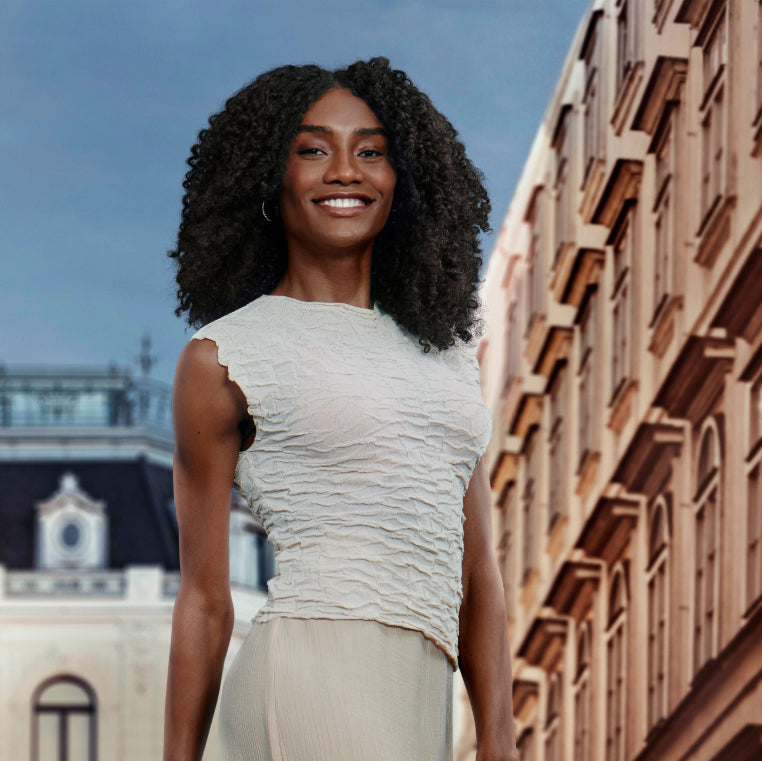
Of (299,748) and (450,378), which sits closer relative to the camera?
(299,748)

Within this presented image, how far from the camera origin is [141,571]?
34.5 m

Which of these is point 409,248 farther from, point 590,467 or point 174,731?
point 590,467

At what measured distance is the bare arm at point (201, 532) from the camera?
3.55 m

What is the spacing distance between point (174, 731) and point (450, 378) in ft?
2.53

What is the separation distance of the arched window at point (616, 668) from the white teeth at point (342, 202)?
15213 mm

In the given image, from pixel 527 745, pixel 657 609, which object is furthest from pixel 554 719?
pixel 657 609

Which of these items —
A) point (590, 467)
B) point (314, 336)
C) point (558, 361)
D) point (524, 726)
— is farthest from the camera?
point (524, 726)

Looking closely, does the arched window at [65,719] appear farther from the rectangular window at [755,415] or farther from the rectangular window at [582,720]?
the rectangular window at [755,415]

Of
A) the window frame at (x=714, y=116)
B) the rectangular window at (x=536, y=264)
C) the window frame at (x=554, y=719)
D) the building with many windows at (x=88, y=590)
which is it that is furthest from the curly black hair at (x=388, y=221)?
the building with many windows at (x=88, y=590)

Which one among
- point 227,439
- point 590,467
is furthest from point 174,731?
point 590,467

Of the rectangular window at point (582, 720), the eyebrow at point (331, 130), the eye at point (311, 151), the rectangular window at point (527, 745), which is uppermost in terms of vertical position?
the eyebrow at point (331, 130)

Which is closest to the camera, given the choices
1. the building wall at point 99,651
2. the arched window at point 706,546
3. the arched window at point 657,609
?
the arched window at point 706,546

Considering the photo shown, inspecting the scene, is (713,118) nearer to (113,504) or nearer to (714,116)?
(714,116)

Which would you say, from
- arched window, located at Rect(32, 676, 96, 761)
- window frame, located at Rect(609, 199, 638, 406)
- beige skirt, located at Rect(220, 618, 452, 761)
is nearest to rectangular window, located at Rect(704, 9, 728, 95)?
window frame, located at Rect(609, 199, 638, 406)
